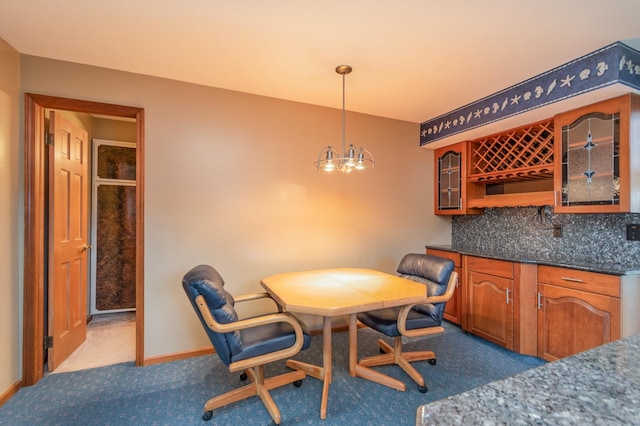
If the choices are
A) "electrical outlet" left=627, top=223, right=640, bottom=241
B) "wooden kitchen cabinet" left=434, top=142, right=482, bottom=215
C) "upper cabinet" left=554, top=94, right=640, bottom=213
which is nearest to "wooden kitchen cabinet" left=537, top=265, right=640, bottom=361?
"electrical outlet" left=627, top=223, right=640, bottom=241

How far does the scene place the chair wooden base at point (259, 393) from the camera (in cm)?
181

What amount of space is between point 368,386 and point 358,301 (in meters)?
0.75

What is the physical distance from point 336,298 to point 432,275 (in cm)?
99

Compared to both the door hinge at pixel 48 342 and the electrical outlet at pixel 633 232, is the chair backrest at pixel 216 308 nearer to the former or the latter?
the door hinge at pixel 48 342

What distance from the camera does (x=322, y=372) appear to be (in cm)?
211

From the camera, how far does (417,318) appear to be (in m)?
2.26

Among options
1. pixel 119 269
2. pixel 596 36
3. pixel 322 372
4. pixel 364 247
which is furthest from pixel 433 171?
pixel 119 269

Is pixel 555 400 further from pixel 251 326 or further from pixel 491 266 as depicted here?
pixel 491 266

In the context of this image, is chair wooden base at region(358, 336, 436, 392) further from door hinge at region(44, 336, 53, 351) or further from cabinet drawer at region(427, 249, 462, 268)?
door hinge at region(44, 336, 53, 351)

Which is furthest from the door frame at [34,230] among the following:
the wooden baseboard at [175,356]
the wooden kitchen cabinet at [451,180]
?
the wooden kitchen cabinet at [451,180]

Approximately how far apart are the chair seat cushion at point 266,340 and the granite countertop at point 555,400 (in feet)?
4.82

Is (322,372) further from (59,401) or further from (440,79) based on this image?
(440,79)

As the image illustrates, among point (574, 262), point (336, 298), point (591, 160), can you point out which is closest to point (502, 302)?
point (574, 262)

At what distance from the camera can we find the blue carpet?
1.83m
